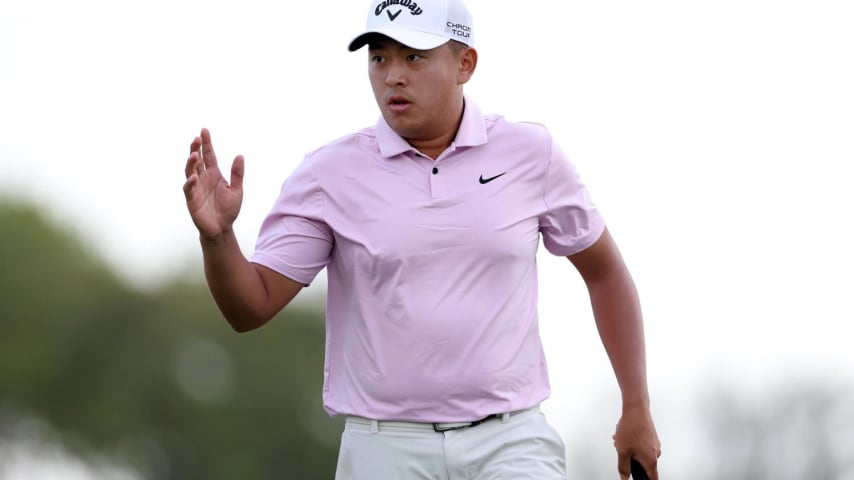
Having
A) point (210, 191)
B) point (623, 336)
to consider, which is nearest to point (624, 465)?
point (623, 336)

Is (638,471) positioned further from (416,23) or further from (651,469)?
(416,23)

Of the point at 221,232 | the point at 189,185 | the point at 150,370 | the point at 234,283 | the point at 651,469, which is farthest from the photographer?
the point at 150,370

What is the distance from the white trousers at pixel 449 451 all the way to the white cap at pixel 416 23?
1.35 meters

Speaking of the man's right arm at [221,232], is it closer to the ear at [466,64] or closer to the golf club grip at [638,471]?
the ear at [466,64]

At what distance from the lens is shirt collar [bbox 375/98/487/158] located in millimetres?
6812

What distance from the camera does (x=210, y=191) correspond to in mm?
6430

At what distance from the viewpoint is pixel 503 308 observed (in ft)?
22.0

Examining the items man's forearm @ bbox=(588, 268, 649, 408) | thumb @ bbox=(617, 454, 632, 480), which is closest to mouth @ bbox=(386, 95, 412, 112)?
man's forearm @ bbox=(588, 268, 649, 408)

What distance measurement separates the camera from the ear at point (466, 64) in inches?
276

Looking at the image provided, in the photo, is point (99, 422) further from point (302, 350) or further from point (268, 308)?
point (268, 308)

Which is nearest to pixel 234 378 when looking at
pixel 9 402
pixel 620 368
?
pixel 9 402

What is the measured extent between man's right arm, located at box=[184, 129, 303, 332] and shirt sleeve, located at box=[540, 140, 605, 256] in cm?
111

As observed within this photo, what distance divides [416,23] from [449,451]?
4.98 feet

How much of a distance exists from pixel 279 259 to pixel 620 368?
1401 mm
